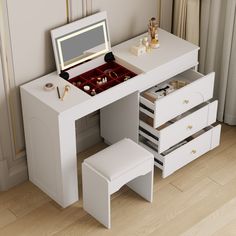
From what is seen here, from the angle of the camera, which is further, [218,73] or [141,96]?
[218,73]

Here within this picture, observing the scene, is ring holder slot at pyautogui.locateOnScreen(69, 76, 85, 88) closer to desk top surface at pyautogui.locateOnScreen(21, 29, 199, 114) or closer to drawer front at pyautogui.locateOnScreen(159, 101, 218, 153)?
desk top surface at pyautogui.locateOnScreen(21, 29, 199, 114)

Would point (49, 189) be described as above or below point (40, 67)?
below

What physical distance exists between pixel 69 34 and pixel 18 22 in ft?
1.03

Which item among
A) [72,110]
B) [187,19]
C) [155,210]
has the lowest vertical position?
[155,210]

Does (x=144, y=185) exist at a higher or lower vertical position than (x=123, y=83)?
lower

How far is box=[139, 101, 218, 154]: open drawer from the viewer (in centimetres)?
342

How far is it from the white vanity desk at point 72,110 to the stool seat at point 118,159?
0.52 ft

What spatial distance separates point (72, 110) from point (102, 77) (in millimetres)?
373

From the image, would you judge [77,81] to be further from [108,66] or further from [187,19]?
[187,19]

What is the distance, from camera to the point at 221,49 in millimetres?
3865

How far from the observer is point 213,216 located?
3324 mm

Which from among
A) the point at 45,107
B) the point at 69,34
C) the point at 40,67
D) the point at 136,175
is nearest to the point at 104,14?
the point at 69,34

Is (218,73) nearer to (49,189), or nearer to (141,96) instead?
(141,96)

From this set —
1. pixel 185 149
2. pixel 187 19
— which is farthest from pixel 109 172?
pixel 187 19
